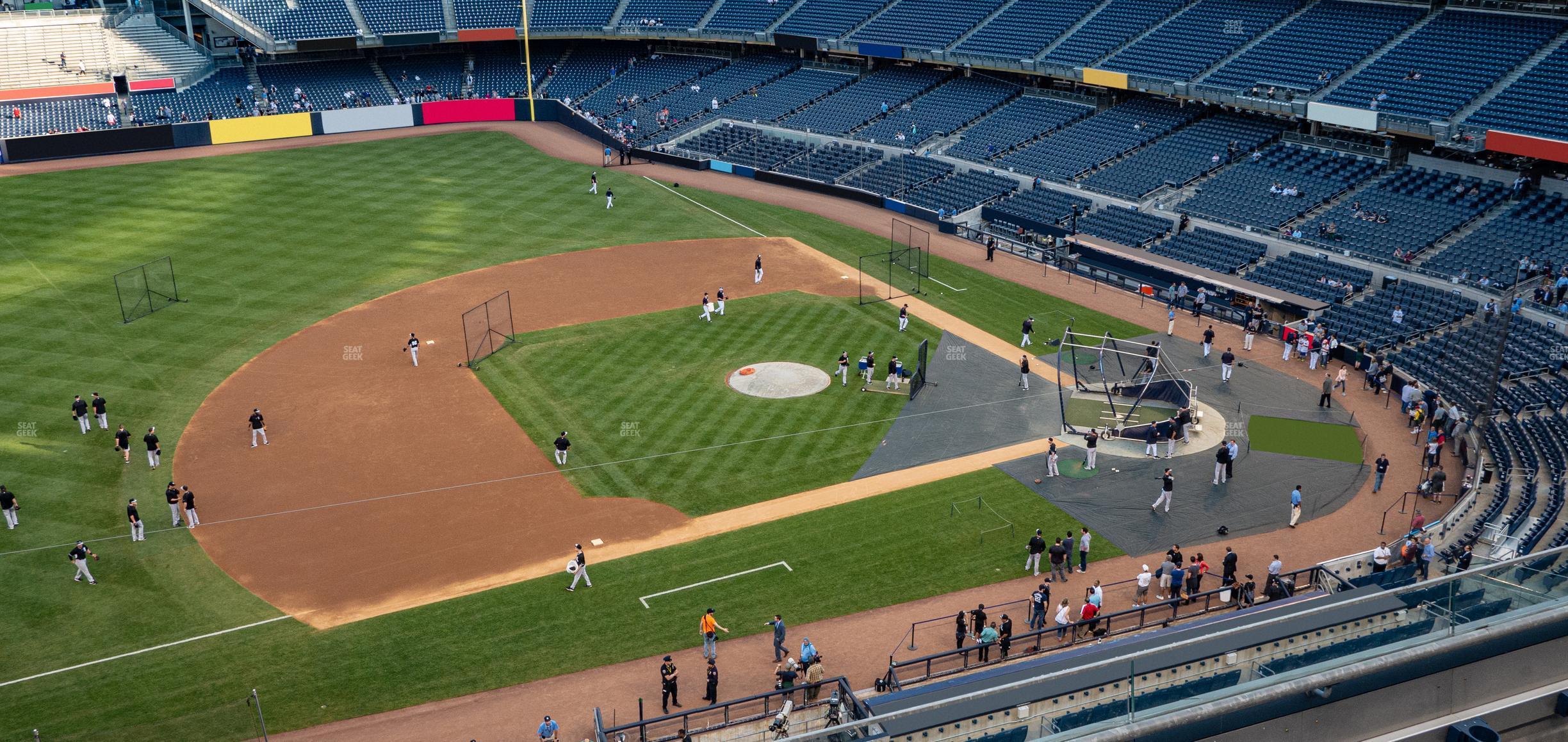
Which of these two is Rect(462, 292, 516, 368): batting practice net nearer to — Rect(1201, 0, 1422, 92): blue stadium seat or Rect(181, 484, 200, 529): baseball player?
Rect(181, 484, 200, 529): baseball player

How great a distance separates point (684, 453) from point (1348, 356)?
83.9 feet

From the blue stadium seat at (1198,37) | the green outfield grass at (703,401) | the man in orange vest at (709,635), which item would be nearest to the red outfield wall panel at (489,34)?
the blue stadium seat at (1198,37)

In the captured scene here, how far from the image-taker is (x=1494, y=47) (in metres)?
51.0

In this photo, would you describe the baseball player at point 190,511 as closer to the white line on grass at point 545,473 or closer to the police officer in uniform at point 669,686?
the white line on grass at point 545,473

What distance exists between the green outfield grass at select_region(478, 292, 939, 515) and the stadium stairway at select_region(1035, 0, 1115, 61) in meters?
25.9

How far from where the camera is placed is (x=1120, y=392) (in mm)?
40094

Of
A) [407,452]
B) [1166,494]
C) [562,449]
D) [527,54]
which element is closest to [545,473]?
[562,449]

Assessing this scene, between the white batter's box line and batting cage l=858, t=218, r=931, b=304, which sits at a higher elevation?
batting cage l=858, t=218, r=931, b=304

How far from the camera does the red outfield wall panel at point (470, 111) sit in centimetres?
8100

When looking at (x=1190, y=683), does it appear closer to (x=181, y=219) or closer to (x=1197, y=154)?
(x=1197, y=154)

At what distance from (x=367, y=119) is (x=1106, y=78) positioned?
49193 mm

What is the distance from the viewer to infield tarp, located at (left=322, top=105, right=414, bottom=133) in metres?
77.7

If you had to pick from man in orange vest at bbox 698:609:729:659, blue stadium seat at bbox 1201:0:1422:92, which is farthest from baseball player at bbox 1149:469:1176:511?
blue stadium seat at bbox 1201:0:1422:92

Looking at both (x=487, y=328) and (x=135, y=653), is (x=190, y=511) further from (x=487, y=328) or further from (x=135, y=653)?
(x=487, y=328)
